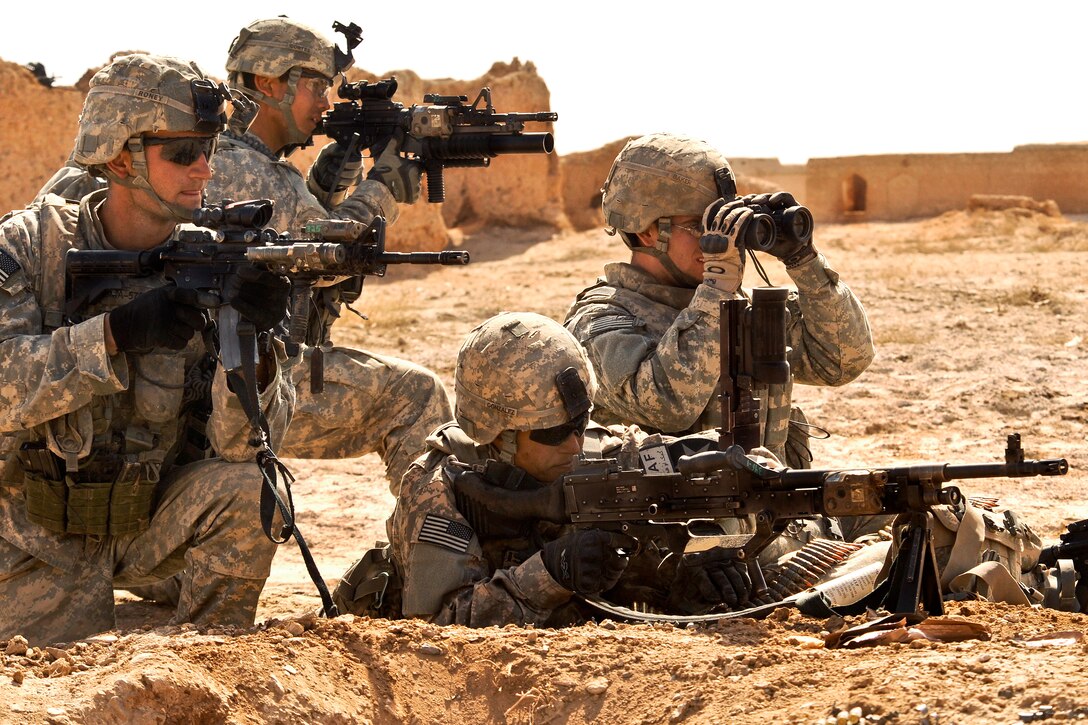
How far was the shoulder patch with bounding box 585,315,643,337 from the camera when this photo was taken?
6.01 metres

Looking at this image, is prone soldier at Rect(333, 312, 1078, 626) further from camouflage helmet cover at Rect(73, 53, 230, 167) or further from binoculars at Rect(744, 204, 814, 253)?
camouflage helmet cover at Rect(73, 53, 230, 167)

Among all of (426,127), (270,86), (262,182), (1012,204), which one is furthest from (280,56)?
(1012,204)

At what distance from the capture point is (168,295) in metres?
4.93

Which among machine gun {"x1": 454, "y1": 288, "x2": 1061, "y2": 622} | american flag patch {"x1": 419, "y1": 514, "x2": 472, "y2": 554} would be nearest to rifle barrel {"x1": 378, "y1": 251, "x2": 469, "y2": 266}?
machine gun {"x1": 454, "y1": 288, "x2": 1061, "y2": 622}

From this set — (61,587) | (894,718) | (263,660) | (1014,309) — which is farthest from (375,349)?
(894,718)

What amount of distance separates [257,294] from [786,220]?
6.11 feet

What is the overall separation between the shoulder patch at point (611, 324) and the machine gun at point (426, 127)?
5.84ft

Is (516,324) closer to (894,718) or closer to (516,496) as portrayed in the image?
(516,496)

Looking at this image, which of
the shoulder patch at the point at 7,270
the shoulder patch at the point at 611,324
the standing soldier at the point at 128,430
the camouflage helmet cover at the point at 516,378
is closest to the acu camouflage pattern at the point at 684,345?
the shoulder patch at the point at 611,324

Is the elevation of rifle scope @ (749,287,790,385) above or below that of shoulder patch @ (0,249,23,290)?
below

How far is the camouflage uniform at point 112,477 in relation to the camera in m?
5.25

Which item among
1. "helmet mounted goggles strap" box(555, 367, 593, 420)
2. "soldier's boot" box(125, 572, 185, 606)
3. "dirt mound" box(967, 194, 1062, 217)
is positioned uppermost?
"dirt mound" box(967, 194, 1062, 217)

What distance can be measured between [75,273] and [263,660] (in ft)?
5.84

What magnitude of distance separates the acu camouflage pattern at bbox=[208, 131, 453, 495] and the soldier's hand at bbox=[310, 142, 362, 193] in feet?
1.15
